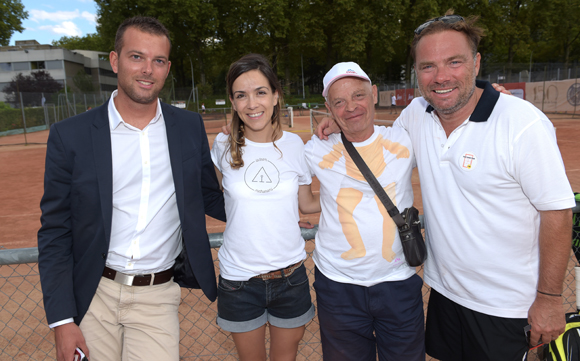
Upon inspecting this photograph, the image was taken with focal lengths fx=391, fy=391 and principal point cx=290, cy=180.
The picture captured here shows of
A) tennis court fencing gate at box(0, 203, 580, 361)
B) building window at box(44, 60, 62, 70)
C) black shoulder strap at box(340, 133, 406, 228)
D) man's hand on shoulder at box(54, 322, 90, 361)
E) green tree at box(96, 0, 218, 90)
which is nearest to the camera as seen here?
man's hand on shoulder at box(54, 322, 90, 361)

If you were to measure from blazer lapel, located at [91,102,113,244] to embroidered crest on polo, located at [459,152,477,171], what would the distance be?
201 cm

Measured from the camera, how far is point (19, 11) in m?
46.0

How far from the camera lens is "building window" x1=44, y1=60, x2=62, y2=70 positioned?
5808 centimetres

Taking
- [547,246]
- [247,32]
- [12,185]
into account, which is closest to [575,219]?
[547,246]

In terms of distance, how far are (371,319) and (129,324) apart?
1504 millimetres

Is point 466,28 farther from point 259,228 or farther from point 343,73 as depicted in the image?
point 259,228

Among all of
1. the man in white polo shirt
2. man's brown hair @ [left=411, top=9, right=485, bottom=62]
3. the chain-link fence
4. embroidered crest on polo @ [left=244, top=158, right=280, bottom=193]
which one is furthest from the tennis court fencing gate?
the chain-link fence

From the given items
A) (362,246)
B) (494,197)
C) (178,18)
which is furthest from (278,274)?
(178,18)

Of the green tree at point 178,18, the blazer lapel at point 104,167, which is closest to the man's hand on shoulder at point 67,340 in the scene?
the blazer lapel at point 104,167

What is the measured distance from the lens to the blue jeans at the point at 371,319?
93.6 inches

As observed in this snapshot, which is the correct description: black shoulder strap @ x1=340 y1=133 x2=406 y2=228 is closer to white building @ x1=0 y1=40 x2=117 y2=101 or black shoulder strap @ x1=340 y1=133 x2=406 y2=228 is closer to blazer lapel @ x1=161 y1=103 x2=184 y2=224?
blazer lapel @ x1=161 y1=103 x2=184 y2=224

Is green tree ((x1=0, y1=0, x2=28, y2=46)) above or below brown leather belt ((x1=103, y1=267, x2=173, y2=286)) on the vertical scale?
above

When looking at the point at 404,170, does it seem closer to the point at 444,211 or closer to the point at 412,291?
the point at 444,211

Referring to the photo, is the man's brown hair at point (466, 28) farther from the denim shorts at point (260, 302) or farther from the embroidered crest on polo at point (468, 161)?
the denim shorts at point (260, 302)
